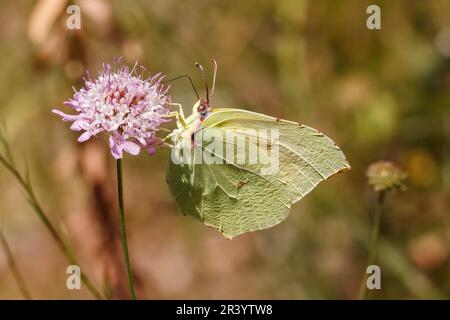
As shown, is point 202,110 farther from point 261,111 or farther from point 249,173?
point 261,111

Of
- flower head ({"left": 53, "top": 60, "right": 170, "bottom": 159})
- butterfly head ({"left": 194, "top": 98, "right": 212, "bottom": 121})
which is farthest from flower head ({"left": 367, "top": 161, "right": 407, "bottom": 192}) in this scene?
flower head ({"left": 53, "top": 60, "right": 170, "bottom": 159})

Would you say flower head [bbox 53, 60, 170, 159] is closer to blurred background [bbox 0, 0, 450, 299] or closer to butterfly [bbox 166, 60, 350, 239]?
butterfly [bbox 166, 60, 350, 239]

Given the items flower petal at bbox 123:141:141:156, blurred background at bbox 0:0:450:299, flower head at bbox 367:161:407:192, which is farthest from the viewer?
blurred background at bbox 0:0:450:299

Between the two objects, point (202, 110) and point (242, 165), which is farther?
point (242, 165)

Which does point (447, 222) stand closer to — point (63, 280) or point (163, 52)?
point (163, 52)

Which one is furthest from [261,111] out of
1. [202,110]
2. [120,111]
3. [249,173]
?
[120,111]
